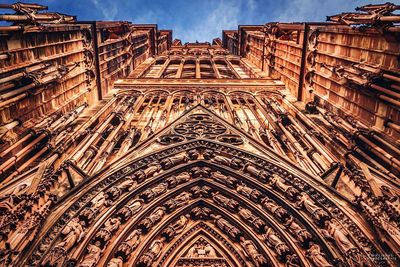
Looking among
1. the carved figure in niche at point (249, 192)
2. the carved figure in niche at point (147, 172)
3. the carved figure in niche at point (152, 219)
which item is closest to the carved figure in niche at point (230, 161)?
the carved figure in niche at point (249, 192)

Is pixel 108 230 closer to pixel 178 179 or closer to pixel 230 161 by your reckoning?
pixel 178 179

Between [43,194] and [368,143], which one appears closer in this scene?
[43,194]

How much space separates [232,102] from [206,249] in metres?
11.6

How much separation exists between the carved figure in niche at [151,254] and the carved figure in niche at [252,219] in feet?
8.72

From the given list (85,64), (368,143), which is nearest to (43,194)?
(368,143)

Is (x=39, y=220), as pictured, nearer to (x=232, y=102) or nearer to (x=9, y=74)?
(x=9, y=74)

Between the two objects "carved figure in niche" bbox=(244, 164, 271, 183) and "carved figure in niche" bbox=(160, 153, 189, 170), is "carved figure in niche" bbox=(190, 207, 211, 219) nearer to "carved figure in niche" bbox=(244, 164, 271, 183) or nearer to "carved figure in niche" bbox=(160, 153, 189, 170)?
"carved figure in niche" bbox=(160, 153, 189, 170)

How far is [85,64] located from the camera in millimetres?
17938

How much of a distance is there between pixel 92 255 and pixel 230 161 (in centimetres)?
587

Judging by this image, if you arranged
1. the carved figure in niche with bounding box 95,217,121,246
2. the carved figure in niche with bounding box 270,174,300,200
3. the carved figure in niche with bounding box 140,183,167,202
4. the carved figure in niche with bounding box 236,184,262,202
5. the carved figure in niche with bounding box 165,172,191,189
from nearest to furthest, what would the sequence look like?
the carved figure in niche with bounding box 95,217,121,246 → the carved figure in niche with bounding box 270,174,300,200 → the carved figure in niche with bounding box 140,183,167,202 → the carved figure in niche with bounding box 236,184,262,202 → the carved figure in niche with bounding box 165,172,191,189

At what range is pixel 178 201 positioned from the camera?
10484 millimetres

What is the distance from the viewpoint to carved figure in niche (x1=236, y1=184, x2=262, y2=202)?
10078 mm

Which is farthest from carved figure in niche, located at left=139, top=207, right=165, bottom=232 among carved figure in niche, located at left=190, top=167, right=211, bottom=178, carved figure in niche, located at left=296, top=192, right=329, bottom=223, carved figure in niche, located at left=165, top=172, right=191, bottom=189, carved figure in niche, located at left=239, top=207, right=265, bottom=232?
carved figure in niche, located at left=296, top=192, right=329, bottom=223

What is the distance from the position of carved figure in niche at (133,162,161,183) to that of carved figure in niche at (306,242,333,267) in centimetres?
549
